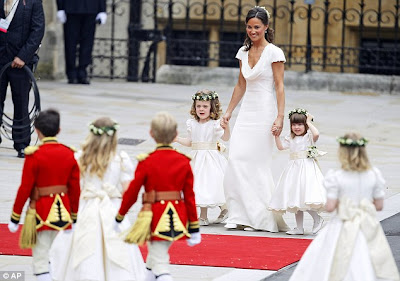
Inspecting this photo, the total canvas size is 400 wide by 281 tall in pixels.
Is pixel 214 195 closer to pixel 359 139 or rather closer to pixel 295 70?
pixel 359 139

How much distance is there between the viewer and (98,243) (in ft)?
23.8

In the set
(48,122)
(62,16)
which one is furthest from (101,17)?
(48,122)

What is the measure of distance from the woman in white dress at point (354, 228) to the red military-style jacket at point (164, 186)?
0.89 meters

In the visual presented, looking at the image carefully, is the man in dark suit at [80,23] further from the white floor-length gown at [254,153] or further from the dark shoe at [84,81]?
the white floor-length gown at [254,153]

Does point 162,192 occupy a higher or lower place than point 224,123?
lower

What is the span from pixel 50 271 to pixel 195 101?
3217 mm

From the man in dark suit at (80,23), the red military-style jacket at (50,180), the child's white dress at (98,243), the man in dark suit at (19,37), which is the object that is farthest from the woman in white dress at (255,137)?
the man in dark suit at (80,23)

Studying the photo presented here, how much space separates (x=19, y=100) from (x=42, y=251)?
6.30 metres

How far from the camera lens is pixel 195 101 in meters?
10.2

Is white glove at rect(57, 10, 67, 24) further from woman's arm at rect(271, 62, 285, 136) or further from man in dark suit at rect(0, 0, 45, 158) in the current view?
woman's arm at rect(271, 62, 285, 136)

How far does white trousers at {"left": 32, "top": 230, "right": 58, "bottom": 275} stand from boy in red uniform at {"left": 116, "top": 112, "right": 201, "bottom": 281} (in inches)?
20.2

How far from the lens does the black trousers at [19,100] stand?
43.4 ft

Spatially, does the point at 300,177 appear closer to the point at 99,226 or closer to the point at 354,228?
the point at 354,228

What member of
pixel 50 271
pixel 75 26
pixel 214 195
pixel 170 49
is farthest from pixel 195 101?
pixel 170 49
